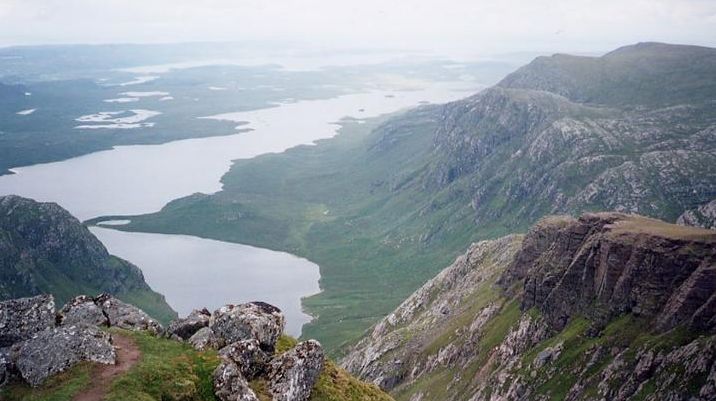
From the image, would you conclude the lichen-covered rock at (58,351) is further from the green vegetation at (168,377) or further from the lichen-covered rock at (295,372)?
the lichen-covered rock at (295,372)

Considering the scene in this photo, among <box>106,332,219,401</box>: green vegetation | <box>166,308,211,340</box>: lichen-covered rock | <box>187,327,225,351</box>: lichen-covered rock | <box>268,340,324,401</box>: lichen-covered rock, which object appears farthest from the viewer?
<box>166,308,211,340</box>: lichen-covered rock

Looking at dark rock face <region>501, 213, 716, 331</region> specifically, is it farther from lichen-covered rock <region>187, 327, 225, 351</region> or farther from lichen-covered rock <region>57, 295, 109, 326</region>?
lichen-covered rock <region>57, 295, 109, 326</region>

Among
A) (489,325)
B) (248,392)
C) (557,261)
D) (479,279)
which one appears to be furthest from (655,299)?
(248,392)

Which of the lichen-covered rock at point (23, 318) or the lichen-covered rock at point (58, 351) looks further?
the lichen-covered rock at point (23, 318)

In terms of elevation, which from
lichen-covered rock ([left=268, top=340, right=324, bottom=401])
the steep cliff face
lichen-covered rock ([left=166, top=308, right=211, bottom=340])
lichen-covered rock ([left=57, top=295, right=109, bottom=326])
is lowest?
the steep cliff face

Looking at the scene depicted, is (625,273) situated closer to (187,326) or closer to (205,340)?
(187,326)

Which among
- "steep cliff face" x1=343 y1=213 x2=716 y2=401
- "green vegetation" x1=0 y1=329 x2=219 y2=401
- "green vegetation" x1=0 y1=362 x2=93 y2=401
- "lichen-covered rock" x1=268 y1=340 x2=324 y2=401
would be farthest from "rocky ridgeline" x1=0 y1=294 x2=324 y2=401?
"steep cliff face" x1=343 y1=213 x2=716 y2=401

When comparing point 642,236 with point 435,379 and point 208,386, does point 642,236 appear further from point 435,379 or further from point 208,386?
point 208,386

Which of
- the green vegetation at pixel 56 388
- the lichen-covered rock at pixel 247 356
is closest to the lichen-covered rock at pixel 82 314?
the green vegetation at pixel 56 388
